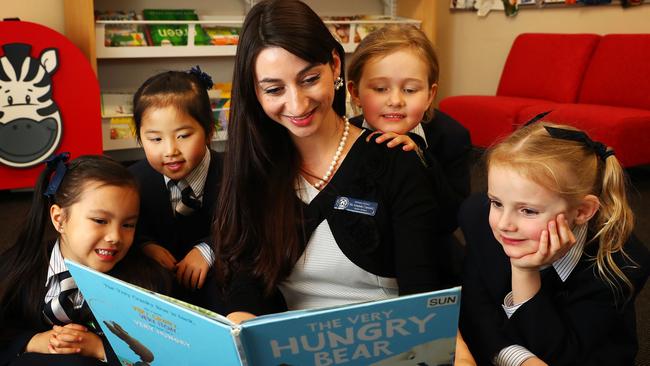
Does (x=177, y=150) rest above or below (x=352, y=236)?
above

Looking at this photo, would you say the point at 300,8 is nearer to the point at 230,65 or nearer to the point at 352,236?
the point at 352,236

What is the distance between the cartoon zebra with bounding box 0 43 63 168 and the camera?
296 cm

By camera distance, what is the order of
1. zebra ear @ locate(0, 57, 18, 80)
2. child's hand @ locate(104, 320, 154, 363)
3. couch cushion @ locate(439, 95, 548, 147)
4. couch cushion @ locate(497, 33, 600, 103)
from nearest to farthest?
child's hand @ locate(104, 320, 154, 363) < zebra ear @ locate(0, 57, 18, 80) < couch cushion @ locate(439, 95, 548, 147) < couch cushion @ locate(497, 33, 600, 103)

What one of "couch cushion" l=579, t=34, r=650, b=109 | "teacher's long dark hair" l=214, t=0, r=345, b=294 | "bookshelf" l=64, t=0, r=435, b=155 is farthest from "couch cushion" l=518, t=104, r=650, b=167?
"teacher's long dark hair" l=214, t=0, r=345, b=294

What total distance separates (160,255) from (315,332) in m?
0.77

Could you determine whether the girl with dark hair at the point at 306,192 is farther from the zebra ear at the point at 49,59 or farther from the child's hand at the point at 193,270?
the zebra ear at the point at 49,59

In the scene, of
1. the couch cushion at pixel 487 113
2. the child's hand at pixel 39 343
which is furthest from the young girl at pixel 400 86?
the couch cushion at pixel 487 113

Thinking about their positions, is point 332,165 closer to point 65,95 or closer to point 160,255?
point 160,255

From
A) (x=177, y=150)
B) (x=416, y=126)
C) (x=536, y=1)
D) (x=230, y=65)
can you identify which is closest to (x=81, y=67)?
(x=230, y=65)

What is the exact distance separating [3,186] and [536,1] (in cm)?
338

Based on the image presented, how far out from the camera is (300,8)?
1.19 metres

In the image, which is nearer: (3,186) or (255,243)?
(255,243)

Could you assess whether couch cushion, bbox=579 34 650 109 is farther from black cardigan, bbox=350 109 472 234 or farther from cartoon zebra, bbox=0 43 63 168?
cartoon zebra, bbox=0 43 63 168

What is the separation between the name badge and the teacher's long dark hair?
9 cm
